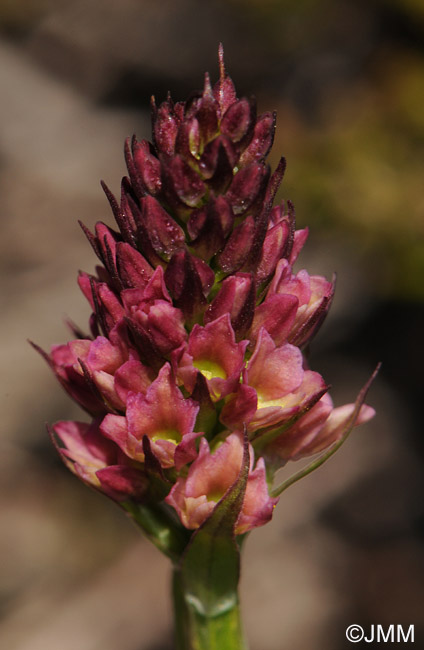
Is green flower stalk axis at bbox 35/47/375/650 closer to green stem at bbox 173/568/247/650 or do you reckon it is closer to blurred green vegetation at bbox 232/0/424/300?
green stem at bbox 173/568/247/650

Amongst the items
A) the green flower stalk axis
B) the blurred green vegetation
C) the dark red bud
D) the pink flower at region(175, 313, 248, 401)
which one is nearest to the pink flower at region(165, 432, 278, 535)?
the green flower stalk axis

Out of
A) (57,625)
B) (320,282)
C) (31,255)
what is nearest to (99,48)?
(31,255)

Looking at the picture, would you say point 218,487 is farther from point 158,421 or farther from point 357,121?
point 357,121

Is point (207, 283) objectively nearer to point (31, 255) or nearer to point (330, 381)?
point (330, 381)

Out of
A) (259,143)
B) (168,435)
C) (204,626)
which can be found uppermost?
(259,143)

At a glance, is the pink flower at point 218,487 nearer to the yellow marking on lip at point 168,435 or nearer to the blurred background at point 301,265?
the yellow marking on lip at point 168,435

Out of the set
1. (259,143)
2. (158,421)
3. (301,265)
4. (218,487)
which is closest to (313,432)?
(218,487)

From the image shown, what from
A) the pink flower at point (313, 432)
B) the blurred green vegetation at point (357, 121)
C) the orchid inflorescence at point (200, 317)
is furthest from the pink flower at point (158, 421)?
the blurred green vegetation at point (357, 121)
